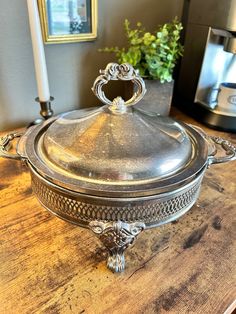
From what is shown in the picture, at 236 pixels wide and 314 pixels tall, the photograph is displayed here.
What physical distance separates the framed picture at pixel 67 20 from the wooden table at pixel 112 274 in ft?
1.87

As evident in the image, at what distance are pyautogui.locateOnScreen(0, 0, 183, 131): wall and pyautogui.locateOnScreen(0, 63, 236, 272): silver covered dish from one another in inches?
17.1

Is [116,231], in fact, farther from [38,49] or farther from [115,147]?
[38,49]

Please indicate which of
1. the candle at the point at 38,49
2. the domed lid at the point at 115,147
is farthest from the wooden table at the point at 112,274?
the candle at the point at 38,49

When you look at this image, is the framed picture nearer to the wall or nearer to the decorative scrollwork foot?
the wall

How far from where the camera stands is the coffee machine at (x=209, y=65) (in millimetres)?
940

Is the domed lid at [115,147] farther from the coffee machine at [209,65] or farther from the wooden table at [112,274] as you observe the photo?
the coffee machine at [209,65]

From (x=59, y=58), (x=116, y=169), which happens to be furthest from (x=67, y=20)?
(x=116, y=169)

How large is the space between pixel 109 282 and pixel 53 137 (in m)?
0.31

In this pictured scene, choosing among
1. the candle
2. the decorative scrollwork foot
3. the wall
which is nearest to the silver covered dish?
the decorative scrollwork foot

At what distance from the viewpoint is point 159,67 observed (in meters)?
0.91

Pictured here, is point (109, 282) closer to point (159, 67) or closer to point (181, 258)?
point (181, 258)

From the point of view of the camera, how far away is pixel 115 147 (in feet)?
1.64

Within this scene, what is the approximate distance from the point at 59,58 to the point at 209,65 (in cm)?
59

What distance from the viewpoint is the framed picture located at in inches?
33.7
